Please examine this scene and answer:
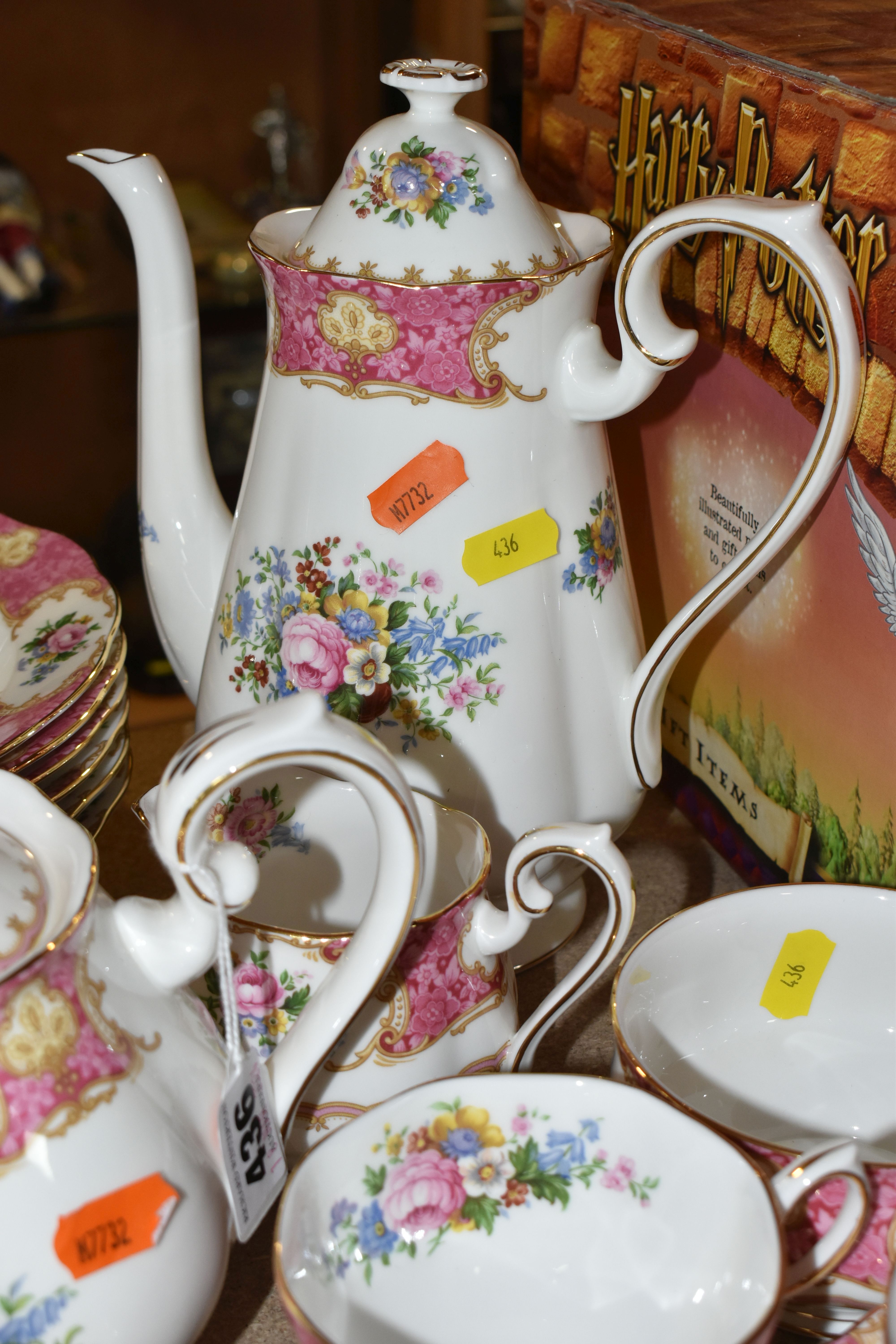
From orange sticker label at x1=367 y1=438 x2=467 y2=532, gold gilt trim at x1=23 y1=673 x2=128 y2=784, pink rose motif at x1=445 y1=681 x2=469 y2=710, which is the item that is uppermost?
orange sticker label at x1=367 y1=438 x2=467 y2=532

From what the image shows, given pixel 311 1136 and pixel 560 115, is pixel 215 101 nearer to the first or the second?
pixel 560 115

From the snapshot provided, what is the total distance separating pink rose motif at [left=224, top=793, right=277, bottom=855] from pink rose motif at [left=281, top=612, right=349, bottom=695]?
0.08m

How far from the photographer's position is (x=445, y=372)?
59cm

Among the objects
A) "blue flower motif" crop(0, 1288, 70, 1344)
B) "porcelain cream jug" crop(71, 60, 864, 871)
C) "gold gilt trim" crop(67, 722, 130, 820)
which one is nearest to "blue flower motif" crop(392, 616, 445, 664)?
"porcelain cream jug" crop(71, 60, 864, 871)

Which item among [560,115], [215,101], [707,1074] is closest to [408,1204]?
[707,1074]

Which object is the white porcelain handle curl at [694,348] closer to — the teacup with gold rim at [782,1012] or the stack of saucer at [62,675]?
the teacup with gold rim at [782,1012]

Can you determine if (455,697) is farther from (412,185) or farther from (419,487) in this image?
(412,185)

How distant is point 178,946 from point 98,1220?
90 mm

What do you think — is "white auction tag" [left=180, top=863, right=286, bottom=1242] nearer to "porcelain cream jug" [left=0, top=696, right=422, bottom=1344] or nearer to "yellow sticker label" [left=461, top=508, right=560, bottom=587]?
"porcelain cream jug" [left=0, top=696, right=422, bottom=1344]

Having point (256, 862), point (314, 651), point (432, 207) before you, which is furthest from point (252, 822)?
point (432, 207)

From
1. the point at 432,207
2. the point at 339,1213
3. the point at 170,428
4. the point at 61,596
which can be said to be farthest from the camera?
the point at 61,596

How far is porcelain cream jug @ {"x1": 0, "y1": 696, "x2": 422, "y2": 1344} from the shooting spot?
40 centimetres

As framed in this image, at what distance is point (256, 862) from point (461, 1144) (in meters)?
0.16

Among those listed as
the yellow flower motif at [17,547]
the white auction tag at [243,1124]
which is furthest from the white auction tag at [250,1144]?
the yellow flower motif at [17,547]
